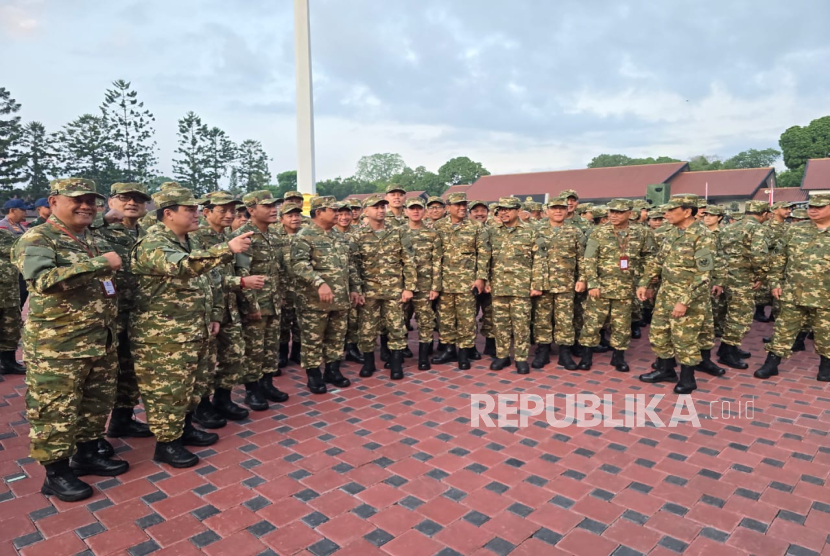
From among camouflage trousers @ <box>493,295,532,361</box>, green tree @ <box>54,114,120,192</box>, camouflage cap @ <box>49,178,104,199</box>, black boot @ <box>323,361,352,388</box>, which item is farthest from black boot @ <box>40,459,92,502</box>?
green tree @ <box>54,114,120,192</box>

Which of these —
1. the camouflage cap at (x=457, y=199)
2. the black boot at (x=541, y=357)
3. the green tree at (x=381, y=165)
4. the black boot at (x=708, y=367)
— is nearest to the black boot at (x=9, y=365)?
the camouflage cap at (x=457, y=199)

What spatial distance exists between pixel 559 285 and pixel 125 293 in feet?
13.8

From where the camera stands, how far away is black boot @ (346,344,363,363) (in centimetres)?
599

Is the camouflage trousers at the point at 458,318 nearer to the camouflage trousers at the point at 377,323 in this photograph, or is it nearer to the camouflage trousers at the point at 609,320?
the camouflage trousers at the point at 377,323

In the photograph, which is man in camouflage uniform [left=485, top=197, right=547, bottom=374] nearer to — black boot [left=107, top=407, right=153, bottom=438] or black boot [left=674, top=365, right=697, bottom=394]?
black boot [left=674, top=365, right=697, bottom=394]

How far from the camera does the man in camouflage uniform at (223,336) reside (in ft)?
12.9

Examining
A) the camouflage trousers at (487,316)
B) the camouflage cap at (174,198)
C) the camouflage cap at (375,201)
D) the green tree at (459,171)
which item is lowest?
the camouflage trousers at (487,316)

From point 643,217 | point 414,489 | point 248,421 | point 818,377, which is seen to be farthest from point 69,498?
point 643,217

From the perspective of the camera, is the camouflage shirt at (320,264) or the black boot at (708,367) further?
the black boot at (708,367)

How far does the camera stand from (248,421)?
162 inches

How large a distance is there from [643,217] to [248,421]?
8.07 meters

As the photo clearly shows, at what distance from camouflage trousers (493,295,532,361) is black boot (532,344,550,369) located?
0.27m

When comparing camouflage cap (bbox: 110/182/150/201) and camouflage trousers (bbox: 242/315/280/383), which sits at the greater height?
camouflage cap (bbox: 110/182/150/201)

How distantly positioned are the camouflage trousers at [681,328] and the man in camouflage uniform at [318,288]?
10.0 ft
